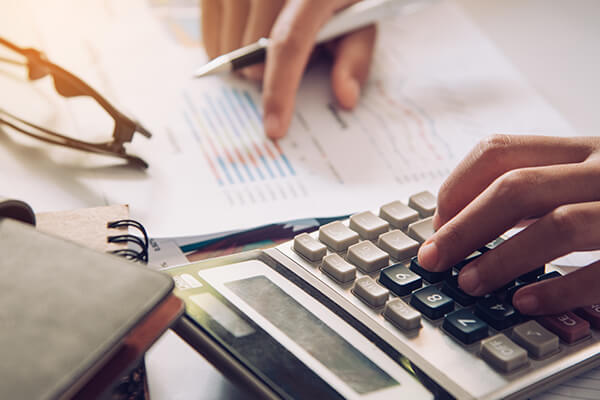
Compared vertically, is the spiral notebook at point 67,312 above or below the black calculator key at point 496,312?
above

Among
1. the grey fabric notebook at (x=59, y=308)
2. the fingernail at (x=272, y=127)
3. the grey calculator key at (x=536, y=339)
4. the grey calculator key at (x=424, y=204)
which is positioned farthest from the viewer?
the fingernail at (x=272, y=127)

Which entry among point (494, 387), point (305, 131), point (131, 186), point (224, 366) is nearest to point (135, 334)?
point (224, 366)

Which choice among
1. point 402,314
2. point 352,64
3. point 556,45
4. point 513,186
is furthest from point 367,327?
point 556,45

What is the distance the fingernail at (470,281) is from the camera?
13.3 inches

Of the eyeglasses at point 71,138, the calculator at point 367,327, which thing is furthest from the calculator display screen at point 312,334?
the eyeglasses at point 71,138

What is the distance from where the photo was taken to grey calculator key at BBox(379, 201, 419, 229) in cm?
40

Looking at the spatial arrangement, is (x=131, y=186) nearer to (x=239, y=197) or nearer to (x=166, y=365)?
(x=239, y=197)

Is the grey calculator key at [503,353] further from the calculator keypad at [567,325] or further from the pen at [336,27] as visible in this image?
the pen at [336,27]

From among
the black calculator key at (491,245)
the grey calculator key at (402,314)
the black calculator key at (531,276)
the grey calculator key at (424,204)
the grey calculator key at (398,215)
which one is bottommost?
the black calculator key at (531,276)

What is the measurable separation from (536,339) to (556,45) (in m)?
0.53

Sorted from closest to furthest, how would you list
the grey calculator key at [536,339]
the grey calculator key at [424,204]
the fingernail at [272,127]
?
the grey calculator key at [536,339] → the grey calculator key at [424,204] → the fingernail at [272,127]

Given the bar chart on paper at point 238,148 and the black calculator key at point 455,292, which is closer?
the black calculator key at point 455,292

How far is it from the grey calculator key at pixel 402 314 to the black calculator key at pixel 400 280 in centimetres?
1

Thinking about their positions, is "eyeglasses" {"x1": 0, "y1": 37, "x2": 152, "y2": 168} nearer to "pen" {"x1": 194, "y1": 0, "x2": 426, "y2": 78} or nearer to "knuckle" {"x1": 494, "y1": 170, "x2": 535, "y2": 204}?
"pen" {"x1": 194, "y1": 0, "x2": 426, "y2": 78}
